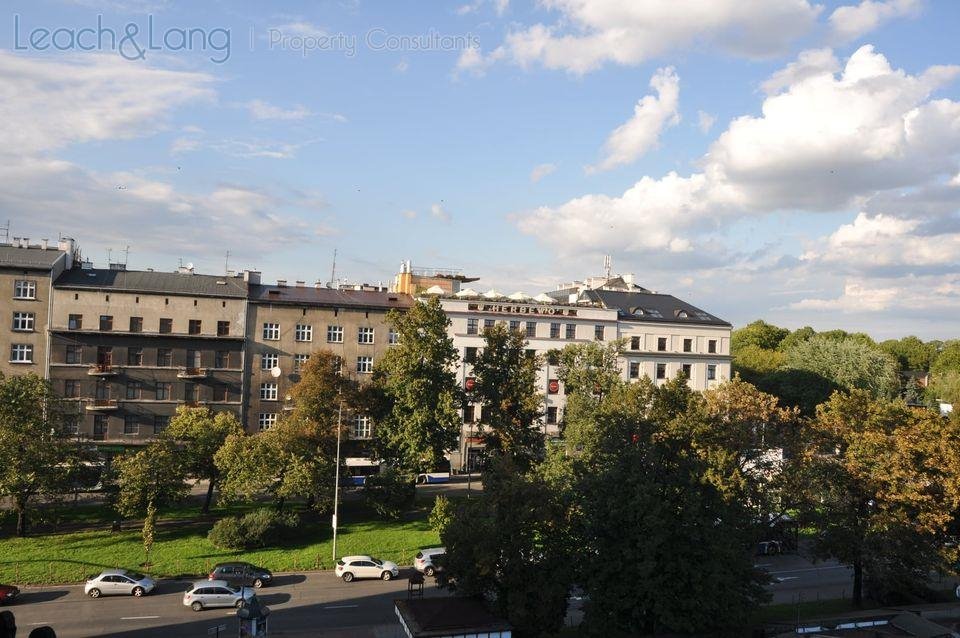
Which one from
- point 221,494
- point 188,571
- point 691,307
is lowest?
point 188,571

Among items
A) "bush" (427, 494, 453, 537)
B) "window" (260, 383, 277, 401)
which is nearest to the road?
"bush" (427, 494, 453, 537)

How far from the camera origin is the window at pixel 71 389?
58.1 meters

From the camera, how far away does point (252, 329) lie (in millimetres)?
62531

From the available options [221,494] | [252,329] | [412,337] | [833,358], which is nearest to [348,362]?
[252,329]

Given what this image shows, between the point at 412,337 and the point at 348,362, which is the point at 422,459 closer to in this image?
the point at 412,337

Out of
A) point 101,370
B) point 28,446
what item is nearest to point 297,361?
point 101,370

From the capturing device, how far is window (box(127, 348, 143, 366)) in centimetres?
5956

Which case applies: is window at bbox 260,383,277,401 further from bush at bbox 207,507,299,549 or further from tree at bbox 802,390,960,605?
tree at bbox 802,390,960,605

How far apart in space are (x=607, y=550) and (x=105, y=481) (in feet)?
111

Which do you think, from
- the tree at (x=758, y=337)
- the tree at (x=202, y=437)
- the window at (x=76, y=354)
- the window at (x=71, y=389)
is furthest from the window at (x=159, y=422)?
the tree at (x=758, y=337)

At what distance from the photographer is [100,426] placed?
2312 inches

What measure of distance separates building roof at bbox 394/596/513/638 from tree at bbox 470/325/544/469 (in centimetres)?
2225

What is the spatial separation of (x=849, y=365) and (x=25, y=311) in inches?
3307

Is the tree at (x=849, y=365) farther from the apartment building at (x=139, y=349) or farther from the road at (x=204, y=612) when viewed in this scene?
the apartment building at (x=139, y=349)
